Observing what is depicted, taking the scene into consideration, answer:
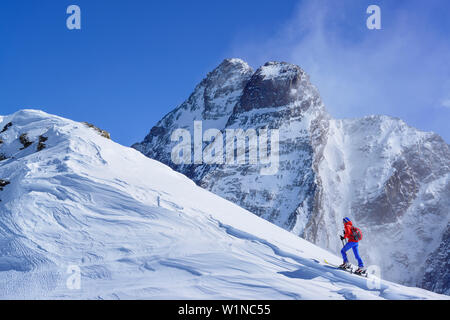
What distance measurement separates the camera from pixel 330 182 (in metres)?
184

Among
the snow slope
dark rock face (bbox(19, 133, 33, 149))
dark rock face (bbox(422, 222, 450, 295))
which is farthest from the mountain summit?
the snow slope

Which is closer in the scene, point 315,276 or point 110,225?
point 315,276

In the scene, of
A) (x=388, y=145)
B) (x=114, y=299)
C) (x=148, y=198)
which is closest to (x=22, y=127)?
(x=148, y=198)

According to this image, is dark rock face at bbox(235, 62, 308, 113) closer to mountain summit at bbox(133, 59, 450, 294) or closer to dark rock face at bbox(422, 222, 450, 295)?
mountain summit at bbox(133, 59, 450, 294)

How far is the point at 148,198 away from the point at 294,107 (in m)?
176

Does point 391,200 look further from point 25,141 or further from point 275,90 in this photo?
point 25,141

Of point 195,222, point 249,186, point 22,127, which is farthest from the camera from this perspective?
point 249,186

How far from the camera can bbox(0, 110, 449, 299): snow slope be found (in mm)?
9820

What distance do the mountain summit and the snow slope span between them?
133 meters

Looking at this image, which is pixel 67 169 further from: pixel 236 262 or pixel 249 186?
pixel 249 186

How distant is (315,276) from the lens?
11.0m

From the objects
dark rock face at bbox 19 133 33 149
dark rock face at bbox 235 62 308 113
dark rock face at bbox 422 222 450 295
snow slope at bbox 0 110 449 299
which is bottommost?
dark rock face at bbox 422 222 450 295

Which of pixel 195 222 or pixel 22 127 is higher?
pixel 22 127

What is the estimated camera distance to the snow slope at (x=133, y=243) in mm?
9820
